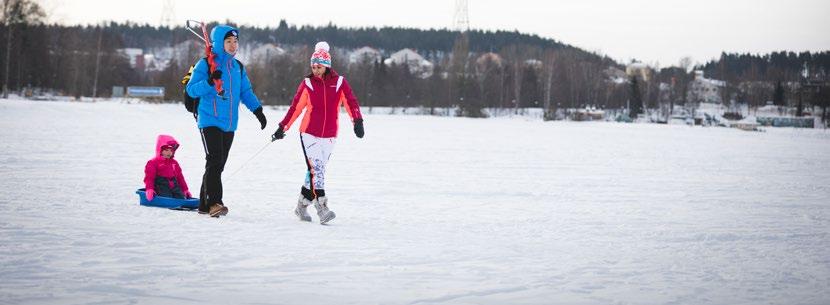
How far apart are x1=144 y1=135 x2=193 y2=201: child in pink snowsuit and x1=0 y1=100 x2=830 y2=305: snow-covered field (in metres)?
0.30

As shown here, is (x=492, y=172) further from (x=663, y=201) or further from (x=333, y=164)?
(x=663, y=201)

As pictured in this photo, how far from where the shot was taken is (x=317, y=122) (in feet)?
18.8

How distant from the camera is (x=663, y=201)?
7.98 meters

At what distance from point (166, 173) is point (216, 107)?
3.87 ft

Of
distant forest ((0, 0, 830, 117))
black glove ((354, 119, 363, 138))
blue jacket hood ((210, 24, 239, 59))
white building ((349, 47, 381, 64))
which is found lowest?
black glove ((354, 119, 363, 138))

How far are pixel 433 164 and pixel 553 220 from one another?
6.34 m

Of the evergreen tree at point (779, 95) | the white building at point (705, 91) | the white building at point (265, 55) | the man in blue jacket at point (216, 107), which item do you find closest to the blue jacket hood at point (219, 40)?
the man in blue jacket at point (216, 107)

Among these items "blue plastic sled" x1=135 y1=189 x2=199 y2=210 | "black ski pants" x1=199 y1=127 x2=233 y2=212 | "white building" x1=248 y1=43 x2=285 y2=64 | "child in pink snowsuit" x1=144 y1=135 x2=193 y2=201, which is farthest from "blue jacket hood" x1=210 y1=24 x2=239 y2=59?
"white building" x1=248 y1=43 x2=285 y2=64

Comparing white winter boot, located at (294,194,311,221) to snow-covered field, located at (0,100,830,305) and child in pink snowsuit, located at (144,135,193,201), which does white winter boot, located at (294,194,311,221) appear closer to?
snow-covered field, located at (0,100,830,305)

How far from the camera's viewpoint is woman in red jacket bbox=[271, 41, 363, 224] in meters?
5.73

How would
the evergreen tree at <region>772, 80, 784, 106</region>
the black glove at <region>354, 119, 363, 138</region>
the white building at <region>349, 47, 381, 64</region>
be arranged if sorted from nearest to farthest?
the black glove at <region>354, 119, 363, 138</region>
the white building at <region>349, 47, 381, 64</region>
the evergreen tree at <region>772, 80, 784, 106</region>

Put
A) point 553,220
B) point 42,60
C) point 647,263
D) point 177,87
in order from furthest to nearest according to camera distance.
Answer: point 42,60 → point 177,87 → point 553,220 → point 647,263

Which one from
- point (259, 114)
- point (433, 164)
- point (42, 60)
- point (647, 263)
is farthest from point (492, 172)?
point (42, 60)

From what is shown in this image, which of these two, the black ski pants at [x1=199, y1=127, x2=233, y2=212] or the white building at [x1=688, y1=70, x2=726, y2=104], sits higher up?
the white building at [x1=688, y1=70, x2=726, y2=104]
